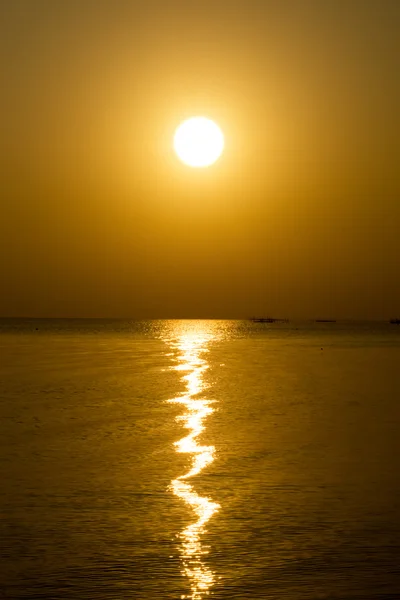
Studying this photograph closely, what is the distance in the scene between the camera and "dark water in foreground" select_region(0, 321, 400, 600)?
48.1 ft

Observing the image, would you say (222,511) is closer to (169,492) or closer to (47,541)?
(169,492)

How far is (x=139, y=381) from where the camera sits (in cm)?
5962

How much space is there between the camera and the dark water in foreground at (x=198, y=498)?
14.7 meters

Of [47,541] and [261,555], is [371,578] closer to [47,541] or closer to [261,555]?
[261,555]

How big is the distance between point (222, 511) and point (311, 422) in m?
19.2

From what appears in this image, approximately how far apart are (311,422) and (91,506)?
19.5 meters

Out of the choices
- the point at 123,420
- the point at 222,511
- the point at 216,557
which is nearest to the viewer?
the point at 216,557

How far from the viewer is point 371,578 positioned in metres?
14.8

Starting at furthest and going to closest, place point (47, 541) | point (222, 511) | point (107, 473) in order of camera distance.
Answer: point (107, 473)
point (222, 511)
point (47, 541)

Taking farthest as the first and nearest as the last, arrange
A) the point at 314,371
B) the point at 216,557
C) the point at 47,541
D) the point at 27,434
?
1. the point at 314,371
2. the point at 27,434
3. the point at 47,541
4. the point at 216,557

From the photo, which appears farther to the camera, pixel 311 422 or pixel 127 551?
pixel 311 422

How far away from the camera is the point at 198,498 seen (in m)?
21.1

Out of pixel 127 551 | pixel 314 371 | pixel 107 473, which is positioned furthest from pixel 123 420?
pixel 314 371

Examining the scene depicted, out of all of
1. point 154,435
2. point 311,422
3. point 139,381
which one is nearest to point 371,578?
point 154,435
